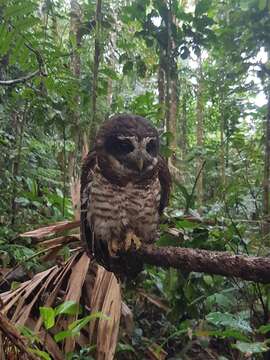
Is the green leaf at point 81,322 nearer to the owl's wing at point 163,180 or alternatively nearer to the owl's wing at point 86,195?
the owl's wing at point 86,195

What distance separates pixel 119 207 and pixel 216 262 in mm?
912

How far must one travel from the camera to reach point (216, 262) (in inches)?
55.0

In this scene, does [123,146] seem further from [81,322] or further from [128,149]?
[81,322]

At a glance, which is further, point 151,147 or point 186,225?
point 186,225

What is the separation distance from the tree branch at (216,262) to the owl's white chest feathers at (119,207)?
54cm

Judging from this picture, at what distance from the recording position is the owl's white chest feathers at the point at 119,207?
2223 millimetres

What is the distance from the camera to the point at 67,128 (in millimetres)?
3857

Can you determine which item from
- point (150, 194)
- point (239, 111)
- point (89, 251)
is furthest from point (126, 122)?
point (239, 111)

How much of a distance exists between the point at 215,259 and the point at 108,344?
1.03 m

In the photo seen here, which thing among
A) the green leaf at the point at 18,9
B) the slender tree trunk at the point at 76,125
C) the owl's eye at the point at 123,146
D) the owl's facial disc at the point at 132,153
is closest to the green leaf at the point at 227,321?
the owl's facial disc at the point at 132,153

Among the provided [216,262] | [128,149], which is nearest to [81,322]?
[216,262]

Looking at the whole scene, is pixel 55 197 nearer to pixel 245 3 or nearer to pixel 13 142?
pixel 13 142

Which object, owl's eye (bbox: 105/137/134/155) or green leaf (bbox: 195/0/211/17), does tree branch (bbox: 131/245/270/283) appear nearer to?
owl's eye (bbox: 105/137/134/155)

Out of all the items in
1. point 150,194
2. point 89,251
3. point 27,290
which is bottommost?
point 27,290
